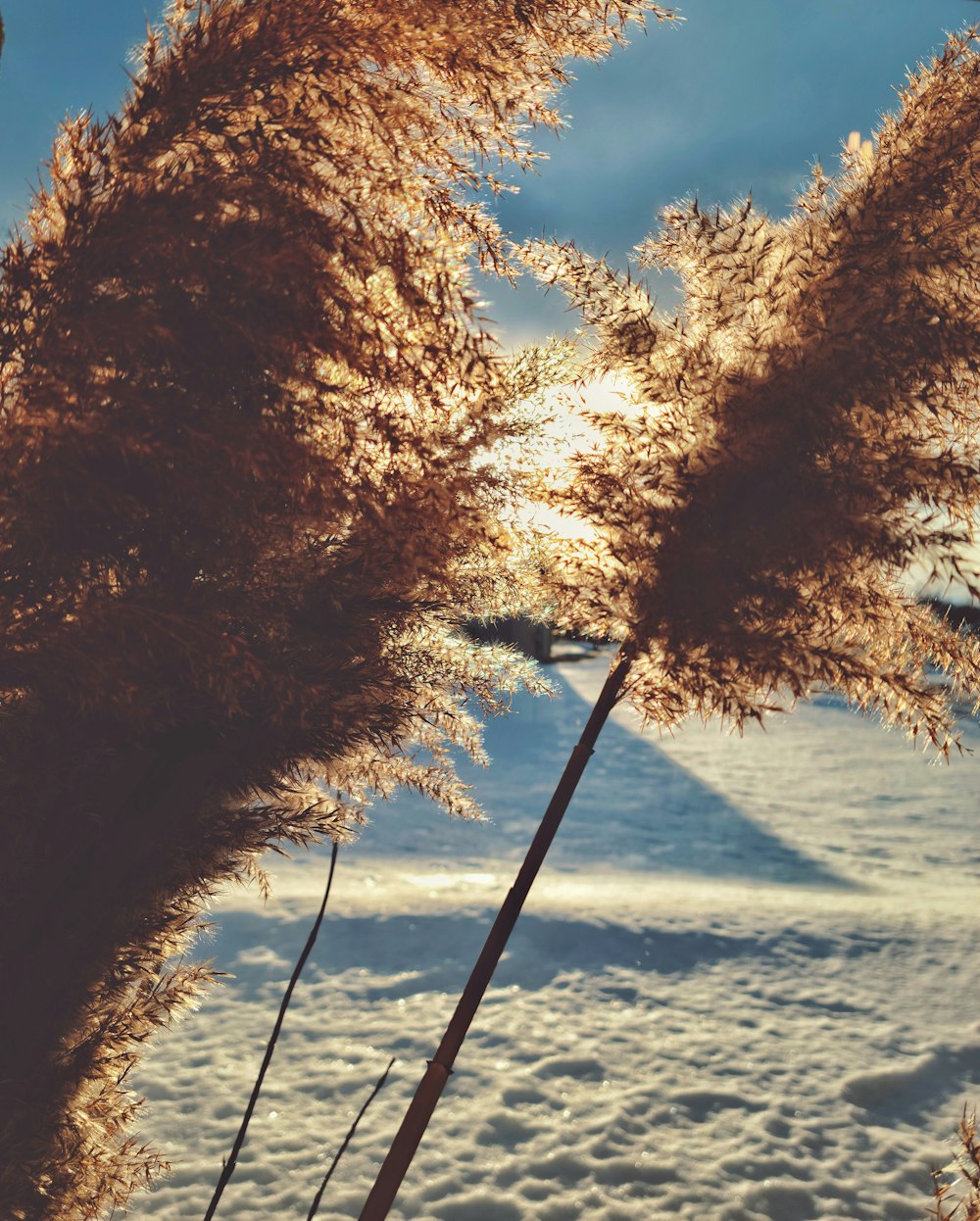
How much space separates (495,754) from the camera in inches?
533

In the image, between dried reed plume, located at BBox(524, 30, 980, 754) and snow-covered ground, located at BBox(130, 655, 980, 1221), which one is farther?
snow-covered ground, located at BBox(130, 655, 980, 1221)

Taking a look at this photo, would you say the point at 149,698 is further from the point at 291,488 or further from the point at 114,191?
the point at 114,191

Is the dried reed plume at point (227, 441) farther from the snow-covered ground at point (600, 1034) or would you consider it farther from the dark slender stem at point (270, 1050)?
the snow-covered ground at point (600, 1034)

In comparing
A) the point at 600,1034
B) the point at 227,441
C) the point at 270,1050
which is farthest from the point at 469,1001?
the point at 600,1034

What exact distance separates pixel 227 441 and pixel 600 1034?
16.0 ft

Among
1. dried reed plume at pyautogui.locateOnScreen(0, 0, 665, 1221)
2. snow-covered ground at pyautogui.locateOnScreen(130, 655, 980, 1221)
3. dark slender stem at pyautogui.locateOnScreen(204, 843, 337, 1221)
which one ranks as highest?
dried reed plume at pyautogui.locateOnScreen(0, 0, 665, 1221)

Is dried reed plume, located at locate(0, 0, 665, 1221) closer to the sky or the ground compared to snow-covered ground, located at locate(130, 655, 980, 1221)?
closer to the sky

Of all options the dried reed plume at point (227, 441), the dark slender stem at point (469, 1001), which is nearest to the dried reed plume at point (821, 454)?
the dark slender stem at point (469, 1001)

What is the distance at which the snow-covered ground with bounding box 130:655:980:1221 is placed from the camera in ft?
12.7

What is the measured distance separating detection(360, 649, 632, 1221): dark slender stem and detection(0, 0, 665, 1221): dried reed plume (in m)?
0.33

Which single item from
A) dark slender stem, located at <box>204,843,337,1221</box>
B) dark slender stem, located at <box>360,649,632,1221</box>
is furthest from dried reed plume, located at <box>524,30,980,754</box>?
dark slender stem, located at <box>204,843,337,1221</box>

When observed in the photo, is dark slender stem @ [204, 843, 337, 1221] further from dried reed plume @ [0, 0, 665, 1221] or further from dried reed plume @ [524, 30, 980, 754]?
dried reed plume @ [524, 30, 980, 754]

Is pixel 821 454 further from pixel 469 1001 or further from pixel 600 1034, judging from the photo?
pixel 600 1034

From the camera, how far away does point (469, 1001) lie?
121cm
